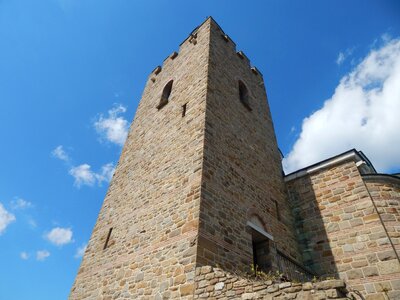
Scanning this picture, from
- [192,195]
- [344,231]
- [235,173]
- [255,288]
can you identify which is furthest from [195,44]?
[255,288]

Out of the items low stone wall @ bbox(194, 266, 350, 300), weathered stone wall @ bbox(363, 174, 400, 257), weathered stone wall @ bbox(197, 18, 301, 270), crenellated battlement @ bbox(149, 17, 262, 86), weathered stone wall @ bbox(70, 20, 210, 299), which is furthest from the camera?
crenellated battlement @ bbox(149, 17, 262, 86)

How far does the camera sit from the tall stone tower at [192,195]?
5570 millimetres

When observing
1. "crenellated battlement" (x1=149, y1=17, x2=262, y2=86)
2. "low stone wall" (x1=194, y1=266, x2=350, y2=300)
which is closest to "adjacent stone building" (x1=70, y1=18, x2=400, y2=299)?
"low stone wall" (x1=194, y1=266, x2=350, y2=300)

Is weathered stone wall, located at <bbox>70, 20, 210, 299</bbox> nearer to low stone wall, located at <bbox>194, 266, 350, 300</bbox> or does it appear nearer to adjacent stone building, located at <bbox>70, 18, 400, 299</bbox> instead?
adjacent stone building, located at <bbox>70, 18, 400, 299</bbox>

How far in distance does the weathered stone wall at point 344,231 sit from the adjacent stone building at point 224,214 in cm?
3

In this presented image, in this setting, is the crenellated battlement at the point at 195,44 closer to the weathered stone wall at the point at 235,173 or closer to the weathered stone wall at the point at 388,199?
the weathered stone wall at the point at 235,173

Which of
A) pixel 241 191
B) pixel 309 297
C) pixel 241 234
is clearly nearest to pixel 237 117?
pixel 241 191

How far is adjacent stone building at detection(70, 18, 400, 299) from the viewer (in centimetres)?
533

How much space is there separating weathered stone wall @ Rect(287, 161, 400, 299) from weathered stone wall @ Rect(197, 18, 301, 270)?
0.52m

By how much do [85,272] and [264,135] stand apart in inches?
303

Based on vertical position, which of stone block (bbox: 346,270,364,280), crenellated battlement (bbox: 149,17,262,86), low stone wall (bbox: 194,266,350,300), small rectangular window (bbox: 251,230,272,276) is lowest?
low stone wall (bbox: 194,266,350,300)

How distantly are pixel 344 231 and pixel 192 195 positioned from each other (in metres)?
4.55

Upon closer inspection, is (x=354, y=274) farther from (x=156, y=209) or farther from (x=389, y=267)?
(x=156, y=209)

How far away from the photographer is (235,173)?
7.42m
